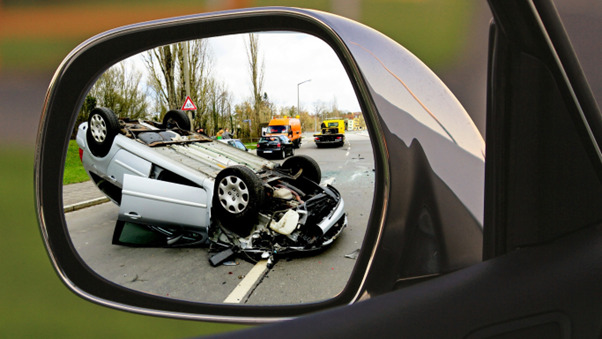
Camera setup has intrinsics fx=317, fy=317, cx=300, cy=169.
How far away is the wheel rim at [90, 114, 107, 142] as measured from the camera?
337cm

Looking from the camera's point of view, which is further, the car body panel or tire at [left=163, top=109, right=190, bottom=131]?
tire at [left=163, top=109, right=190, bottom=131]

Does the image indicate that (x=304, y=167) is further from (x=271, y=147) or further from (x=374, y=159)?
(x=271, y=147)

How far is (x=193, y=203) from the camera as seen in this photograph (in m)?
4.02

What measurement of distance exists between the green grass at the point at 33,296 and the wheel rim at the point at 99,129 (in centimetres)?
267

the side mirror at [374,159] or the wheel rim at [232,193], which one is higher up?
the side mirror at [374,159]

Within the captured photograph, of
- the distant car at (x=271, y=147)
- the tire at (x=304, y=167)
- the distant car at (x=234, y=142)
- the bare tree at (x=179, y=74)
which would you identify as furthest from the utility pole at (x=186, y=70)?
the distant car at (x=271, y=147)

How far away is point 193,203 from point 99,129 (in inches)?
54.7

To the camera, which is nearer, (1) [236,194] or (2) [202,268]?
(2) [202,268]

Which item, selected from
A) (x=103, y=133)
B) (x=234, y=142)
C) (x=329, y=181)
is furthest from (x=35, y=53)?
(x=329, y=181)

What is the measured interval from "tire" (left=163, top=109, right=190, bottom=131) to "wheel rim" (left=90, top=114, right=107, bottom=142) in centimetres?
82

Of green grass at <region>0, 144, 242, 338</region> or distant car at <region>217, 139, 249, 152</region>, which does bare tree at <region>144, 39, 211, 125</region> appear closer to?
green grass at <region>0, 144, 242, 338</region>

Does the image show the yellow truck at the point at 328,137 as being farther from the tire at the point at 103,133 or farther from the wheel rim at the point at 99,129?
the wheel rim at the point at 99,129

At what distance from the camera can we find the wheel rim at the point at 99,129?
3.37 meters

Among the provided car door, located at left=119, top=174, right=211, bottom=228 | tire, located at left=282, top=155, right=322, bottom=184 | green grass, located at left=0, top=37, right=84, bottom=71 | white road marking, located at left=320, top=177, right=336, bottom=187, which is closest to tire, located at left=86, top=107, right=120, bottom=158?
car door, located at left=119, top=174, right=211, bottom=228
